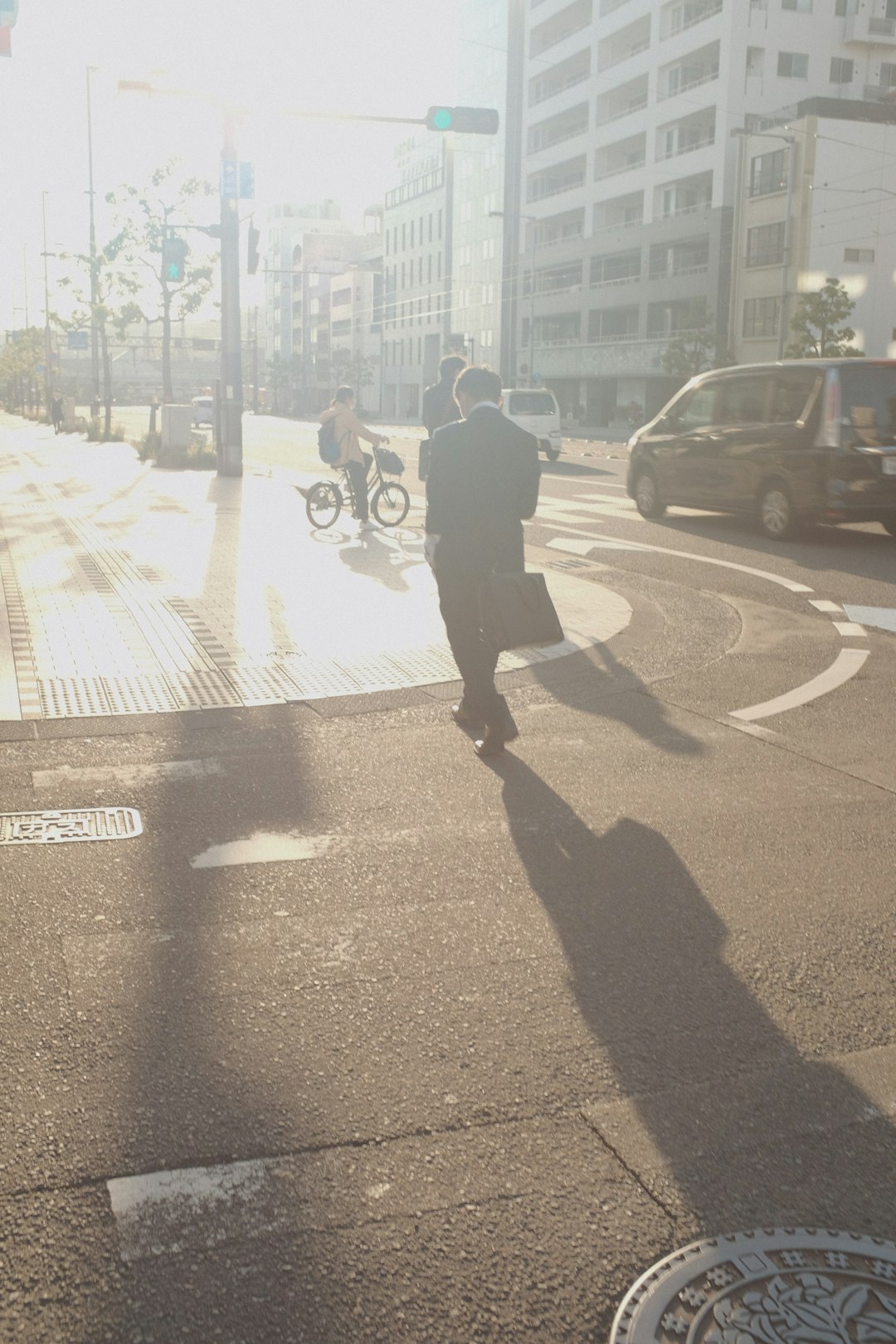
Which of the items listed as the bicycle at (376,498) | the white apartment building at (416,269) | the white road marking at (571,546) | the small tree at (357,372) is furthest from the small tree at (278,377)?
the white road marking at (571,546)

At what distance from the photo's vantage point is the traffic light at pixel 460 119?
20.5m

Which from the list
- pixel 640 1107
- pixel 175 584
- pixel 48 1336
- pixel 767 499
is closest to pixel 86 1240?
pixel 48 1336

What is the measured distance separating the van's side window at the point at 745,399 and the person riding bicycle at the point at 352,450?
12.8ft

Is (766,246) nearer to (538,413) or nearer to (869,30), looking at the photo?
(869,30)

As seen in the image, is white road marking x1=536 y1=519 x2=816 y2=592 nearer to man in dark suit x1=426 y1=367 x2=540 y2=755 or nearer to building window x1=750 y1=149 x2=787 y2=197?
man in dark suit x1=426 y1=367 x2=540 y2=755

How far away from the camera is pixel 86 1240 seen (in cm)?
251

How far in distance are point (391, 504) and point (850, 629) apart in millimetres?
8406

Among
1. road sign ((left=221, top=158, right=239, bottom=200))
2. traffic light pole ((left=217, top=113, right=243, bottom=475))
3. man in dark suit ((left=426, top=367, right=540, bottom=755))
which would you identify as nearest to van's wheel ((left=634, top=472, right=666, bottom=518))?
traffic light pole ((left=217, top=113, right=243, bottom=475))

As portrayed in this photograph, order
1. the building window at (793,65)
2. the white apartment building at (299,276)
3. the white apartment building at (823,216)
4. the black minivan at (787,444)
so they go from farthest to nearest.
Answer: the white apartment building at (299,276)
the building window at (793,65)
the white apartment building at (823,216)
the black minivan at (787,444)

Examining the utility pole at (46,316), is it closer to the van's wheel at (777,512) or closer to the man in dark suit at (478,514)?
the van's wheel at (777,512)

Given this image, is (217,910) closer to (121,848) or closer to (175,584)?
(121,848)

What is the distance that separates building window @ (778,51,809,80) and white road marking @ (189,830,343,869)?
2488 inches

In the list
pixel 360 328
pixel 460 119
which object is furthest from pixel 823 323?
pixel 360 328

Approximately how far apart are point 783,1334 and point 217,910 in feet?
7.79
